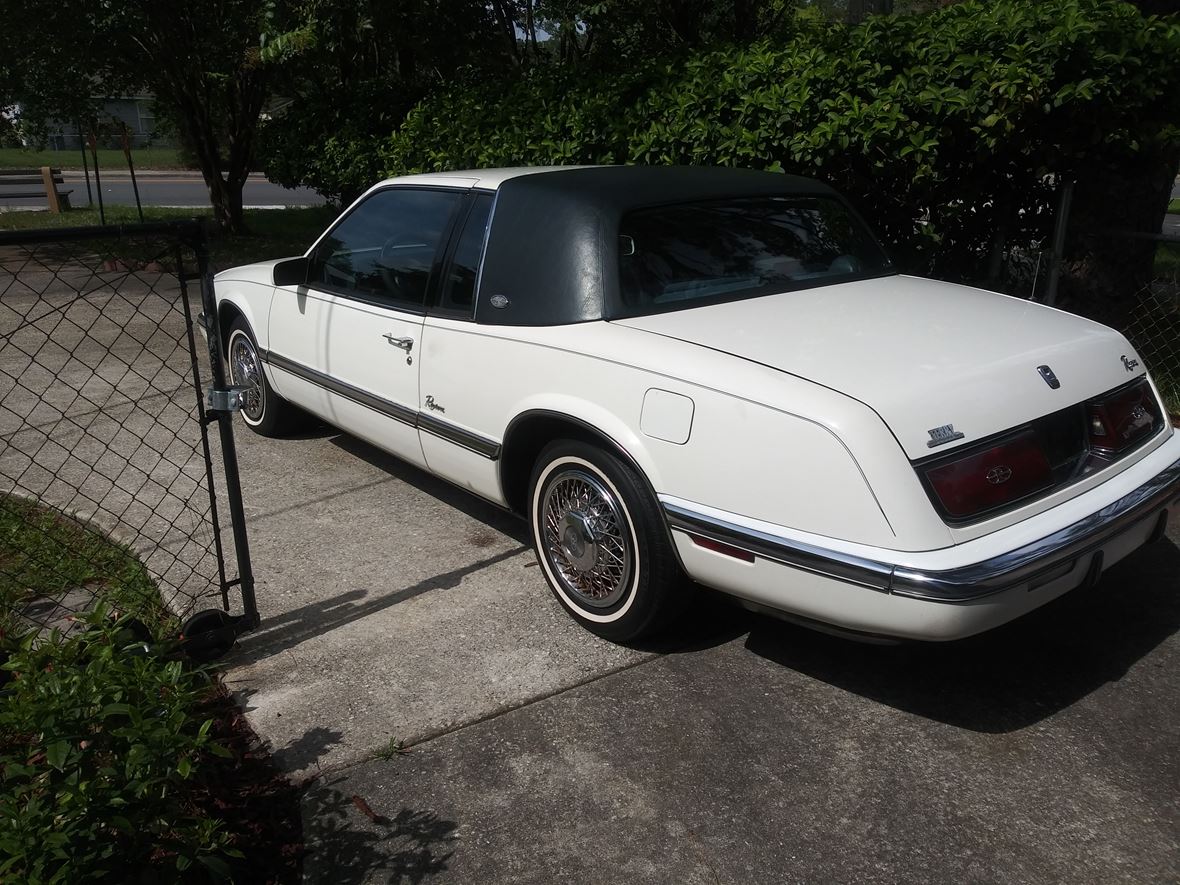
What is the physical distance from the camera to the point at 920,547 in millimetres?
2830

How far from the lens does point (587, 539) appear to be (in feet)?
12.0

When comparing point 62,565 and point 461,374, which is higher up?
point 461,374

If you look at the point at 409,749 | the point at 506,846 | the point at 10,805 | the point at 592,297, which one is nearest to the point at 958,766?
the point at 506,846

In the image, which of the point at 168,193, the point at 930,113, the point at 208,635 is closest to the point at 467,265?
the point at 208,635

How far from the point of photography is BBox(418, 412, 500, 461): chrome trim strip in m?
4.01

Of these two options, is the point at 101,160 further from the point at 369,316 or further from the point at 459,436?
the point at 459,436

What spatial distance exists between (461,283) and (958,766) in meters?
2.56

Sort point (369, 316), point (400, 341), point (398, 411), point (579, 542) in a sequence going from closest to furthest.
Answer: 1. point (579, 542)
2. point (400, 341)
3. point (398, 411)
4. point (369, 316)

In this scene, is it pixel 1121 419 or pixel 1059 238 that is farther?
pixel 1059 238

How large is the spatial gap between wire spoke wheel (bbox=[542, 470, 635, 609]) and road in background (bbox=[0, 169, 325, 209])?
18545 mm

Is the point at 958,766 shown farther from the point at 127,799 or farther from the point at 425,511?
the point at 425,511

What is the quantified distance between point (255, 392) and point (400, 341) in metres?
2.01

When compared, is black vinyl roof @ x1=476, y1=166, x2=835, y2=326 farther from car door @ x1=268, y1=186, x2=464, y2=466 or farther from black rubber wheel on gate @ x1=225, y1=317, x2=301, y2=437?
black rubber wheel on gate @ x1=225, y1=317, x2=301, y2=437

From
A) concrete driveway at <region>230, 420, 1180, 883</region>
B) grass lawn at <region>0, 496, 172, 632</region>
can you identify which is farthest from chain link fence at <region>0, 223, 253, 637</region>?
concrete driveway at <region>230, 420, 1180, 883</region>
